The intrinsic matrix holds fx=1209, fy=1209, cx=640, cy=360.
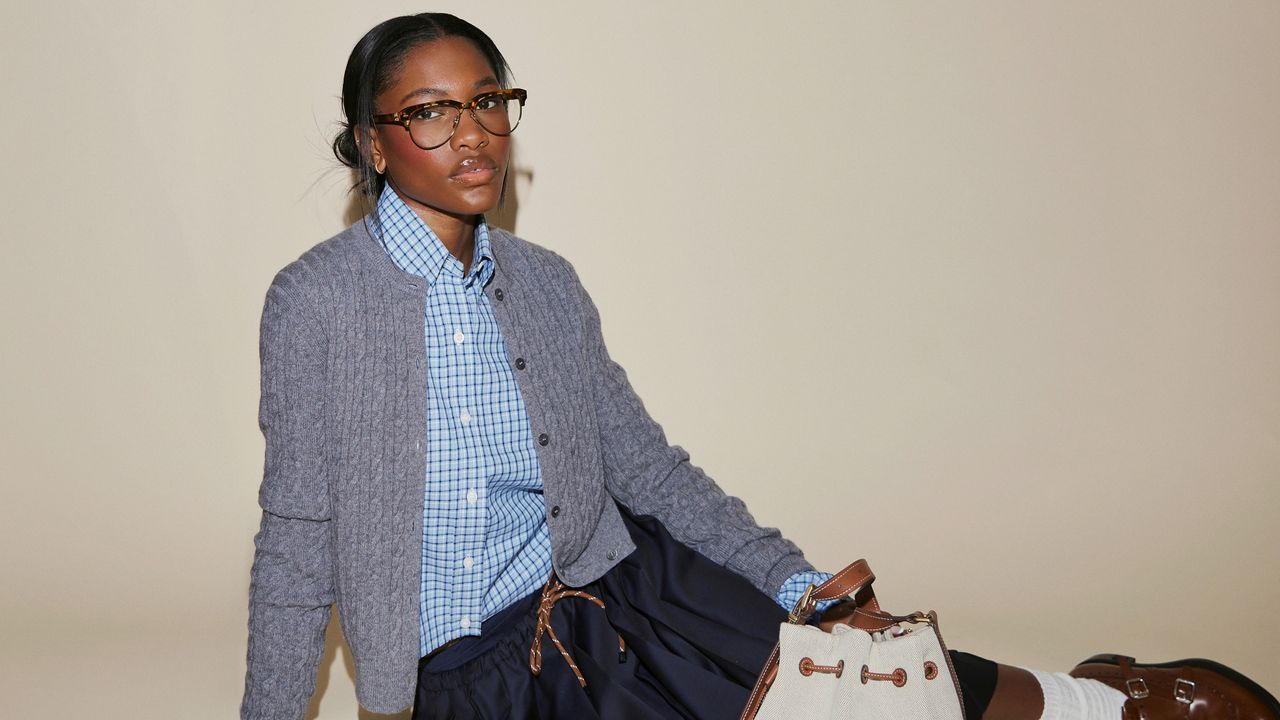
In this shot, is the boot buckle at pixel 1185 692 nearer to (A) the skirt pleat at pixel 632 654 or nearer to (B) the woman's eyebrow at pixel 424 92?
(A) the skirt pleat at pixel 632 654

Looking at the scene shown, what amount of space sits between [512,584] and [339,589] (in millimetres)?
283

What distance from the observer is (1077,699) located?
204 centimetres

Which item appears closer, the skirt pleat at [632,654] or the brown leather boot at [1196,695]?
the skirt pleat at [632,654]

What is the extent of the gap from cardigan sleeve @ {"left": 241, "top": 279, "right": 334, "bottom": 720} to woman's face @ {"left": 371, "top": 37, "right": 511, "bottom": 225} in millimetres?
253

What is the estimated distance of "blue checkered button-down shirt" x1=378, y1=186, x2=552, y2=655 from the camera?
1.82 metres

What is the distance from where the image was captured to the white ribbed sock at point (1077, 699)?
6.56 feet

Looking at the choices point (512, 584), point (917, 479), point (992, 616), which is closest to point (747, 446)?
point (917, 479)

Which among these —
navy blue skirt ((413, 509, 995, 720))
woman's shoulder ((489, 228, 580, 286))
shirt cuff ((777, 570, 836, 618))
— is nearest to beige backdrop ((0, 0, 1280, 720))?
woman's shoulder ((489, 228, 580, 286))

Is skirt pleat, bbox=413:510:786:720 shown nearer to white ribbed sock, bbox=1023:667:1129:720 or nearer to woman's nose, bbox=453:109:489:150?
white ribbed sock, bbox=1023:667:1129:720

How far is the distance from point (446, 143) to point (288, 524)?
1.98 ft

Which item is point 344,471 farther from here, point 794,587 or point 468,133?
point 794,587

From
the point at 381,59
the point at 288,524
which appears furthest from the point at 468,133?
the point at 288,524

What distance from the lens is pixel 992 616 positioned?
3.20 metres

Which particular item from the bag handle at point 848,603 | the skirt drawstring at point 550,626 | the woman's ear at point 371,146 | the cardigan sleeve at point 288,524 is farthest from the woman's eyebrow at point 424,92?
the bag handle at point 848,603
